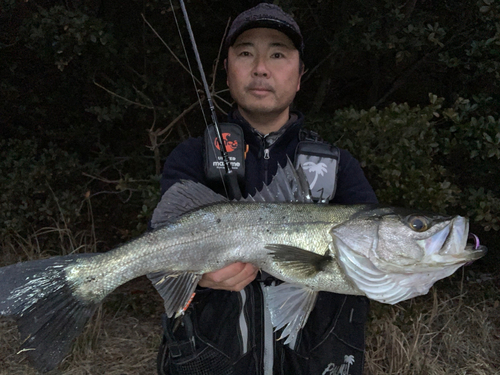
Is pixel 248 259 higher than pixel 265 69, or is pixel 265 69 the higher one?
pixel 265 69

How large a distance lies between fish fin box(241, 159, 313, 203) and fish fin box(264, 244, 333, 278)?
323 mm

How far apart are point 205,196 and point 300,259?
0.64 meters

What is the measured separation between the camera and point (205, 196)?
94.1 inches

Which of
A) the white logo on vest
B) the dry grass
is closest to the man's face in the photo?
the white logo on vest

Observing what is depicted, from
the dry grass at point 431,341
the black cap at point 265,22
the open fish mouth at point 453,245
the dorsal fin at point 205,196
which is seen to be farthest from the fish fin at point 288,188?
the dry grass at point 431,341

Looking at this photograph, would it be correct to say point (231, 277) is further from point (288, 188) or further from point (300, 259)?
point (288, 188)

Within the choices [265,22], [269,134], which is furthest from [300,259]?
[265,22]

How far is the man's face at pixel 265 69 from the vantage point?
9.59ft

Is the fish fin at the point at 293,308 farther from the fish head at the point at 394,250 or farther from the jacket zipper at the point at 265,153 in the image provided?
the jacket zipper at the point at 265,153

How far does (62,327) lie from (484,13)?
4026mm

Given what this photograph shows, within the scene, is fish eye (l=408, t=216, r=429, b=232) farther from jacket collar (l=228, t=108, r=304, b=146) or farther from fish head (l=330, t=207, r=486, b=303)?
jacket collar (l=228, t=108, r=304, b=146)

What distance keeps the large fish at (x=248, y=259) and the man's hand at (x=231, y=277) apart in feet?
0.13

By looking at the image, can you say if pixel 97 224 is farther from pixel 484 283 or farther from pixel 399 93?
pixel 484 283

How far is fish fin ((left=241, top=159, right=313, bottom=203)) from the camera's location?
7.98 feet
